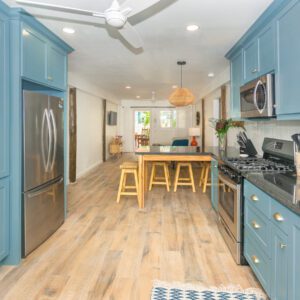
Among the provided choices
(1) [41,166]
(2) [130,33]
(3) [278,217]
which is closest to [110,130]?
(1) [41,166]

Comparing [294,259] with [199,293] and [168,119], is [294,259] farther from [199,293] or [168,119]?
[168,119]

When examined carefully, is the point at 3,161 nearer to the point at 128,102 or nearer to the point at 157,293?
the point at 157,293

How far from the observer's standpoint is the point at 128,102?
12.6 metres

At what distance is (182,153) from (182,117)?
28.3 feet

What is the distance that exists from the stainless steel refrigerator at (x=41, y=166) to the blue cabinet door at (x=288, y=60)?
227cm

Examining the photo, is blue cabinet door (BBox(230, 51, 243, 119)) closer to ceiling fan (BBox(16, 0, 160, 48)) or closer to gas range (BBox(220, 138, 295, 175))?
gas range (BBox(220, 138, 295, 175))

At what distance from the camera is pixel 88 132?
7.64 m

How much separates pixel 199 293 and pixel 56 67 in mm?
2879

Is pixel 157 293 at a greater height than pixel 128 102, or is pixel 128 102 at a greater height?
pixel 128 102

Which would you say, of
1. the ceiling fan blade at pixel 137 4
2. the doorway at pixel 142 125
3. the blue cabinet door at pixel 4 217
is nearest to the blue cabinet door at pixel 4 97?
the blue cabinet door at pixel 4 217

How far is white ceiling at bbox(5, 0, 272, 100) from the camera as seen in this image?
2.60 m

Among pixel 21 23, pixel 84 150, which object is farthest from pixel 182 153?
pixel 84 150

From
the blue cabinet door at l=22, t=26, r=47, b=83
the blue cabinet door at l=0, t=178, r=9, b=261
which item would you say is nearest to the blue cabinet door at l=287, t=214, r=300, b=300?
Answer: the blue cabinet door at l=0, t=178, r=9, b=261

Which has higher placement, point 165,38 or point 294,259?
point 165,38
